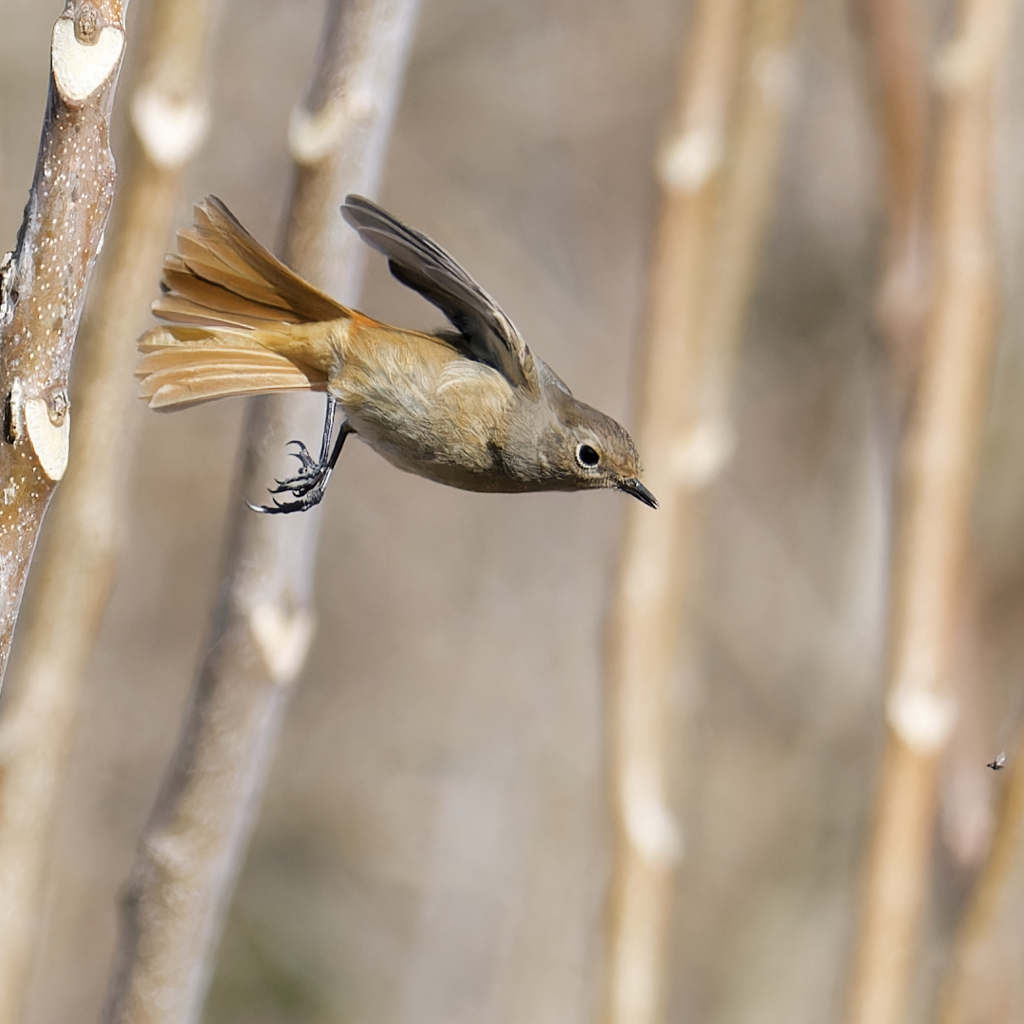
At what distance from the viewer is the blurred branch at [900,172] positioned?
1.23 metres

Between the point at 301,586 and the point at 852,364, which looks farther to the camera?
the point at 852,364

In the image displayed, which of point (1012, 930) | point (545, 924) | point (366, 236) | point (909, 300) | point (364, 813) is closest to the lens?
point (366, 236)

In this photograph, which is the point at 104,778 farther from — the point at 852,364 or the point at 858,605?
the point at 852,364

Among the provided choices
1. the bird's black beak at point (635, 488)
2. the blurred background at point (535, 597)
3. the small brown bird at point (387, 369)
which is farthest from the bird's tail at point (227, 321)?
the blurred background at point (535, 597)

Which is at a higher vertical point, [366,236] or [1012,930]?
[366,236]

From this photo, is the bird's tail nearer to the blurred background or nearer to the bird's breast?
the bird's breast

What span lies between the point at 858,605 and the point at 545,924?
3.02 ft

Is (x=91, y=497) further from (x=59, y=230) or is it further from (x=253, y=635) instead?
(x=59, y=230)

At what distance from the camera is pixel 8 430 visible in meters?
0.46

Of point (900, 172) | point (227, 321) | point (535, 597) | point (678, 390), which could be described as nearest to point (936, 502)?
point (678, 390)

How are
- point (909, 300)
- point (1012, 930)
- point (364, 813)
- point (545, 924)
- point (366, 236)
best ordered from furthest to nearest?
point (364, 813) < point (545, 924) < point (1012, 930) < point (909, 300) < point (366, 236)

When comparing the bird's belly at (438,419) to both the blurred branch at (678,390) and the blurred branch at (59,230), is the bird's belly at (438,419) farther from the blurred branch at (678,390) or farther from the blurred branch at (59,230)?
the blurred branch at (678,390)

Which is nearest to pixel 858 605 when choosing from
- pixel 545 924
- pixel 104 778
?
pixel 545 924

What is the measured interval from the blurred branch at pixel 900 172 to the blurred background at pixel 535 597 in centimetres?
105
